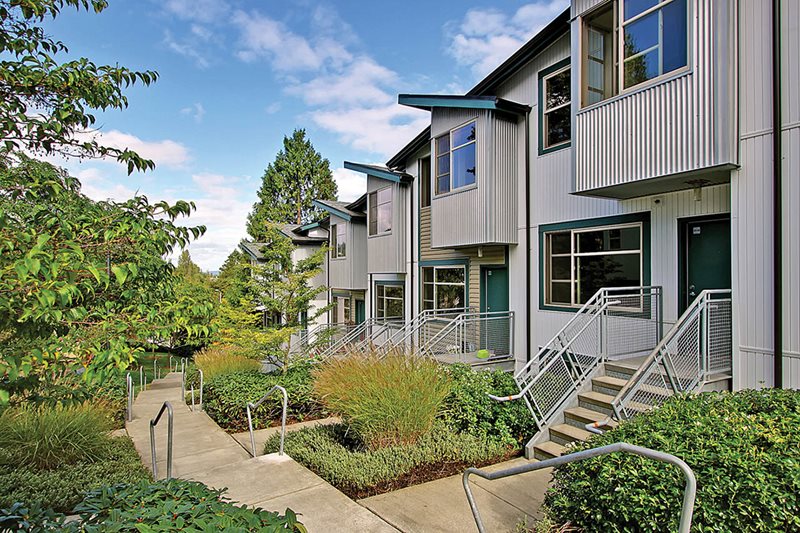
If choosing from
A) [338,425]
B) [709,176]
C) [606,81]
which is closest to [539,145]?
[606,81]

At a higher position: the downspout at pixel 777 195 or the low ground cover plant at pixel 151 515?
the downspout at pixel 777 195

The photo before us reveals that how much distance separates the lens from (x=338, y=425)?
748 cm

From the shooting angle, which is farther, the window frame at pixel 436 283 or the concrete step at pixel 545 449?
the window frame at pixel 436 283

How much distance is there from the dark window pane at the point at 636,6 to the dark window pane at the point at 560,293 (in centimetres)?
490

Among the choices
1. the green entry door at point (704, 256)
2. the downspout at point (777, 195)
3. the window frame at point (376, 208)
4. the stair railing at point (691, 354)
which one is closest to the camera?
the downspout at point (777, 195)

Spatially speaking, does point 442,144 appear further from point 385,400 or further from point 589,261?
point 385,400

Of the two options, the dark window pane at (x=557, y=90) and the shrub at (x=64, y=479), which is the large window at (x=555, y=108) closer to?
the dark window pane at (x=557, y=90)

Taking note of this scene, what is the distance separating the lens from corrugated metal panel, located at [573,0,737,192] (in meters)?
6.18

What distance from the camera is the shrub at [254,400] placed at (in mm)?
9391

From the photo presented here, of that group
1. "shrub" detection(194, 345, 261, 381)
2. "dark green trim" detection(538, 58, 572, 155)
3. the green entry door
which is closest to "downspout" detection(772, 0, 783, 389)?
the green entry door

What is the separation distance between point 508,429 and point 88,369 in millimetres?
5809

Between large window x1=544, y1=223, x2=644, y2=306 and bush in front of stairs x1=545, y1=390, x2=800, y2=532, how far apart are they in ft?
14.8

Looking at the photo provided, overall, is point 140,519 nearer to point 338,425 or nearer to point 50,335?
point 50,335

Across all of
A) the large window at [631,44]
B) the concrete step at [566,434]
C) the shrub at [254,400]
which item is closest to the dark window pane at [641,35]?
the large window at [631,44]
